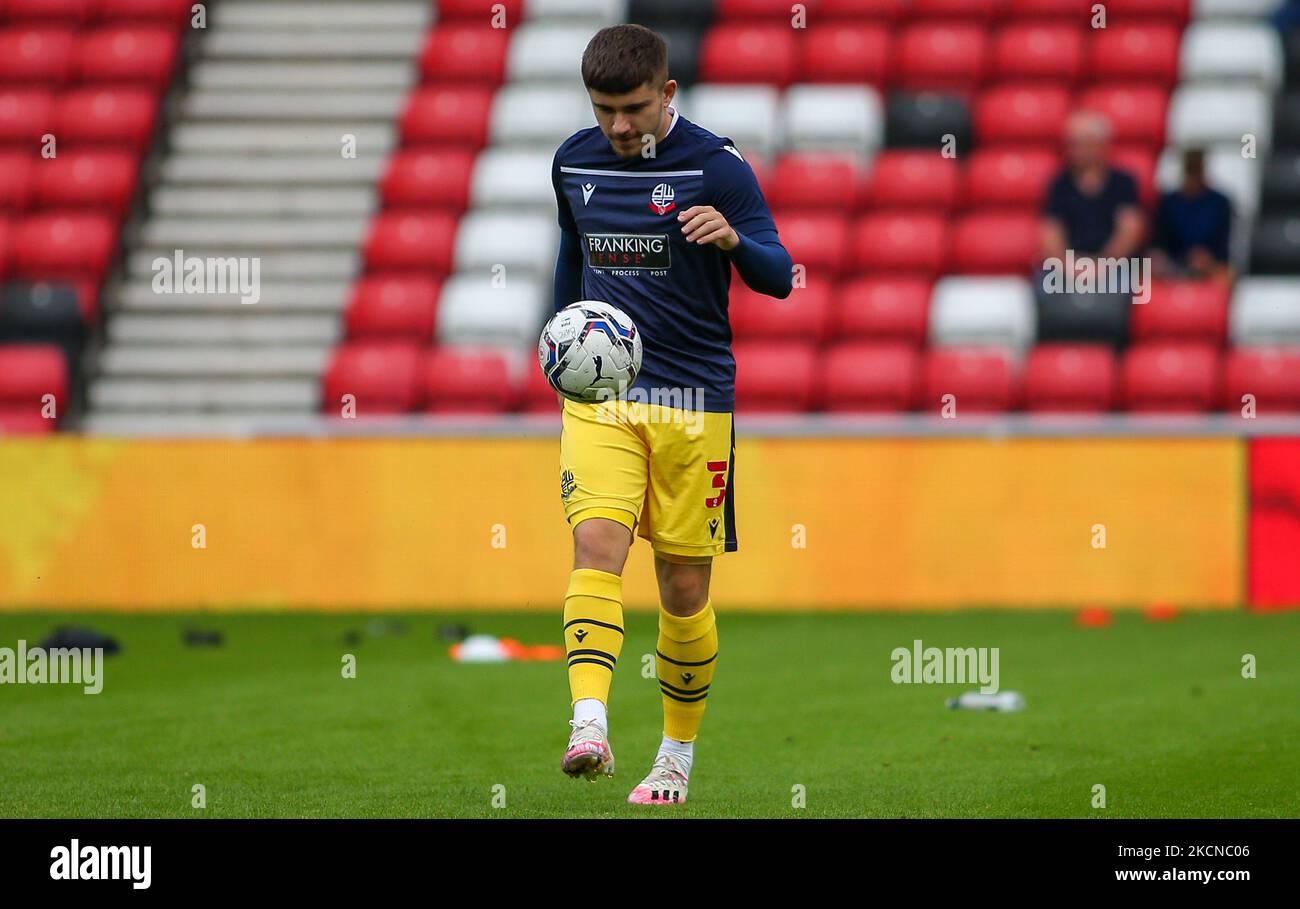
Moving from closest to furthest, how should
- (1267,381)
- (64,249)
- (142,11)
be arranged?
(1267,381) < (64,249) < (142,11)

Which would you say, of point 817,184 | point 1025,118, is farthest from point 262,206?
point 1025,118

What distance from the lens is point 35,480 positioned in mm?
11875

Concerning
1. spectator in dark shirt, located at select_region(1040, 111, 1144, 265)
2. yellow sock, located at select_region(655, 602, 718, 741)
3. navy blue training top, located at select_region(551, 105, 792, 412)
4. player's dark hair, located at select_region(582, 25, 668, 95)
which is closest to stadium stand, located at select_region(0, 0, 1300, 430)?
spectator in dark shirt, located at select_region(1040, 111, 1144, 265)

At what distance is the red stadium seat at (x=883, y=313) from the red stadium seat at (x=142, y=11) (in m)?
6.44

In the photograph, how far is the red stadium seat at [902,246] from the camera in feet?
46.1

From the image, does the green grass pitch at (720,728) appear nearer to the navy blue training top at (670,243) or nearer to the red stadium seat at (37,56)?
the navy blue training top at (670,243)

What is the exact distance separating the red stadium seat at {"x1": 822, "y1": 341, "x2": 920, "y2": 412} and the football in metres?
7.48

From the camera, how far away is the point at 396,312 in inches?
560

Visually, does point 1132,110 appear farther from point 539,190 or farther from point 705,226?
point 705,226

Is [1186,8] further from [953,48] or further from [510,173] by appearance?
[510,173]

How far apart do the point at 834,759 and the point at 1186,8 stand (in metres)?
10.9

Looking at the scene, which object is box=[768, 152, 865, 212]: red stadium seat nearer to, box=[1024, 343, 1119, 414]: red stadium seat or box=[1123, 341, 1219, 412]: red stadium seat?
box=[1024, 343, 1119, 414]: red stadium seat
